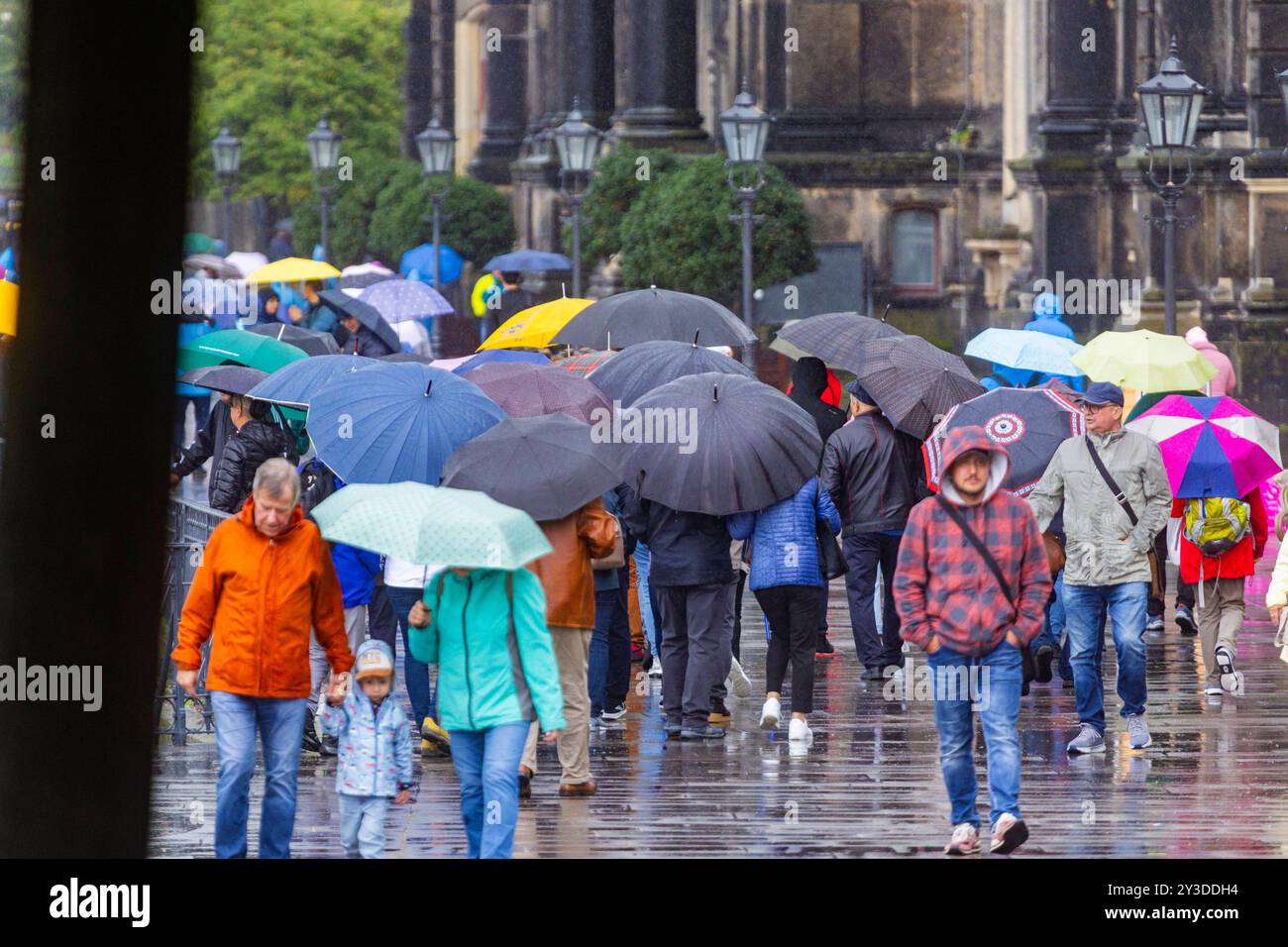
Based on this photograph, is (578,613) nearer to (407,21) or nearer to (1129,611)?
(1129,611)

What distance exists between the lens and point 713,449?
12.7 meters

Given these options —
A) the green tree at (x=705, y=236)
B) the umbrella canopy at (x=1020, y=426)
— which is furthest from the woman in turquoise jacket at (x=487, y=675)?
the green tree at (x=705, y=236)

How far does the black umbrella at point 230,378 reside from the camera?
13.9 meters

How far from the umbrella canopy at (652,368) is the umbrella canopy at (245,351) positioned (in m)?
2.03

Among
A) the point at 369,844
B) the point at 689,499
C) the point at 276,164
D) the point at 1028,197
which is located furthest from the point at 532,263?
the point at 276,164

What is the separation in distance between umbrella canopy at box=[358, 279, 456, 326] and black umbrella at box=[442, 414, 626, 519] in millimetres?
13375

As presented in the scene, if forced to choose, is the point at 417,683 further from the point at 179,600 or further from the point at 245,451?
the point at 245,451

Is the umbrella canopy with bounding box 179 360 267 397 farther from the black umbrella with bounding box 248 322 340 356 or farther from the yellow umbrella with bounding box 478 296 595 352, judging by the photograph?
the black umbrella with bounding box 248 322 340 356

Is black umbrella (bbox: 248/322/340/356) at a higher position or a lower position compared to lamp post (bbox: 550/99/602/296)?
lower

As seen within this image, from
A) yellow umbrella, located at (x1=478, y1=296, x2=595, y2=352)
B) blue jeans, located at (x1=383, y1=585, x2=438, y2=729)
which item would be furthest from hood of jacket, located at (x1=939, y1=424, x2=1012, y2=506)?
yellow umbrella, located at (x1=478, y1=296, x2=595, y2=352)

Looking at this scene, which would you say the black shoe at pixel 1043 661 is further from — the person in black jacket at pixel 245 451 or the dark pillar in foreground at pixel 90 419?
the dark pillar in foreground at pixel 90 419

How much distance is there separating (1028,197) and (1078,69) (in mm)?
1535

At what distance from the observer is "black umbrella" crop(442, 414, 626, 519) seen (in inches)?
438

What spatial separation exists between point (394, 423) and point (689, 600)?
200 centimetres
